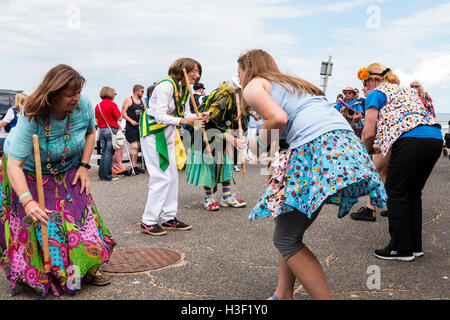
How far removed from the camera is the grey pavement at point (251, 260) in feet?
12.0

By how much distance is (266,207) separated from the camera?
2.93m

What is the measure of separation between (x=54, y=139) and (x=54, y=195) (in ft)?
1.37

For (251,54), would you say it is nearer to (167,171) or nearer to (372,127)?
(372,127)

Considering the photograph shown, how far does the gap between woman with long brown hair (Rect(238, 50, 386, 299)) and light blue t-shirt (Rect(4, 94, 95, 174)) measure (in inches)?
55.2

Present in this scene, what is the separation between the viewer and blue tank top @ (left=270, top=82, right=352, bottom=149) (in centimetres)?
290

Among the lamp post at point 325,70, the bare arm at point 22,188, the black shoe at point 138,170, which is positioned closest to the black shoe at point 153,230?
the bare arm at point 22,188

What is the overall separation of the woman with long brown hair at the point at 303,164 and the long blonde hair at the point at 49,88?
48.3 inches

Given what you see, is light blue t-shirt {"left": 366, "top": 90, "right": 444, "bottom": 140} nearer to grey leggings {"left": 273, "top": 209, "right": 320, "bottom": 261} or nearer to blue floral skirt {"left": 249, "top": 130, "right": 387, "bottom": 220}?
blue floral skirt {"left": 249, "top": 130, "right": 387, "bottom": 220}

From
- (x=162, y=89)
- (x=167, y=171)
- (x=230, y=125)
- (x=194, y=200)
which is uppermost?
(x=162, y=89)

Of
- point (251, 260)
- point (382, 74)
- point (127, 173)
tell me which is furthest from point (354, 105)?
point (251, 260)
